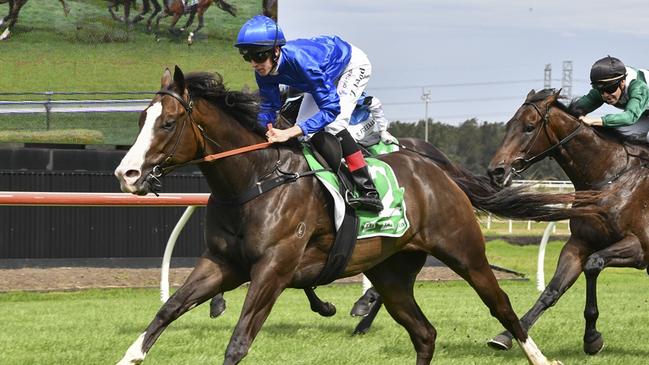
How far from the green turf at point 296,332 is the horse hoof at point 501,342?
0.36ft

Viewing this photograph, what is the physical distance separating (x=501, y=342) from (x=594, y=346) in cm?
79

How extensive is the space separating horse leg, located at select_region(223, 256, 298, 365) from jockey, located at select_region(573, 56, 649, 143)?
2933mm

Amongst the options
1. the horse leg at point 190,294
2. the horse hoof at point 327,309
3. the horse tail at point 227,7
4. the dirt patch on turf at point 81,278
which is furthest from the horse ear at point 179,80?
the horse tail at point 227,7

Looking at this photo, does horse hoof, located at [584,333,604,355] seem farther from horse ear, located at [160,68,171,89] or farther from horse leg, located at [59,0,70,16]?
horse leg, located at [59,0,70,16]

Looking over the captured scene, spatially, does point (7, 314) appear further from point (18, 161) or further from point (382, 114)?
point (18, 161)

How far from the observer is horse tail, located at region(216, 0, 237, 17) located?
45.8ft

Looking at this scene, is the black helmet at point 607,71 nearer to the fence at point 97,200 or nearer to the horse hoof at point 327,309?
the horse hoof at point 327,309

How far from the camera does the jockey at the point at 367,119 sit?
7586mm

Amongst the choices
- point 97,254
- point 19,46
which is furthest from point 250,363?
point 19,46

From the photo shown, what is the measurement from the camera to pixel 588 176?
275 inches

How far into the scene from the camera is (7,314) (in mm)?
8453

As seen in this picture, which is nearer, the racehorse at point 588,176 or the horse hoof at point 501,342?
the horse hoof at point 501,342

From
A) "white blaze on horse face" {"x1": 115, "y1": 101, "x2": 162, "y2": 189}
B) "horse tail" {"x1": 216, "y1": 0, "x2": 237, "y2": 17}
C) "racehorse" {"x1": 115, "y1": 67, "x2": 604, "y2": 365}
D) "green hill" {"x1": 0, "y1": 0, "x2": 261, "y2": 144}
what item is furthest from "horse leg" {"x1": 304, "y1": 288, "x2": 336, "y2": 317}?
"horse tail" {"x1": 216, "y1": 0, "x2": 237, "y2": 17}

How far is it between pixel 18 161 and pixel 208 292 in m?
8.21
